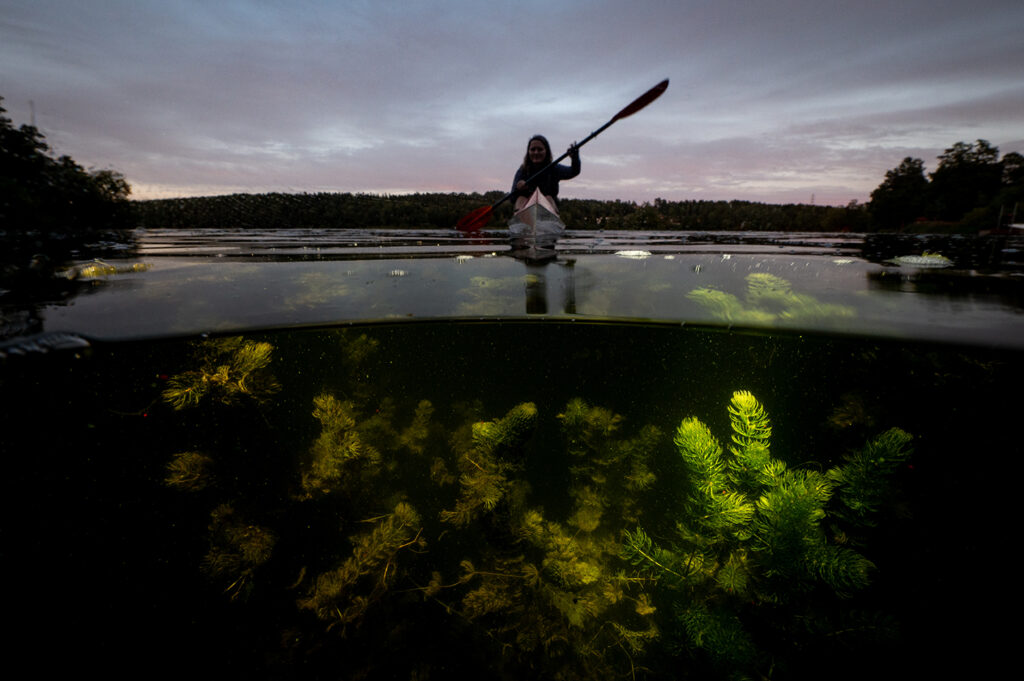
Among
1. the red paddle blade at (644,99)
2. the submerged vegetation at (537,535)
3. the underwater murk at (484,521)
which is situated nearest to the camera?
the submerged vegetation at (537,535)

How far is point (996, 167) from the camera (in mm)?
47562

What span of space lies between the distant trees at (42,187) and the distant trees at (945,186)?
6406 centimetres

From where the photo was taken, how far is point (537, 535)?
12.0 feet

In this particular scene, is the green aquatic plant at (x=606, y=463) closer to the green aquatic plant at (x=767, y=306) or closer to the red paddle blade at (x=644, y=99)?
the green aquatic plant at (x=767, y=306)

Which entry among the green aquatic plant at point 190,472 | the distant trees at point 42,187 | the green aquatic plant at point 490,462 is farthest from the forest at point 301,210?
the green aquatic plant at point 490,462

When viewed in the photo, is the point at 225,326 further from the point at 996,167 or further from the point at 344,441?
the point at 996,167

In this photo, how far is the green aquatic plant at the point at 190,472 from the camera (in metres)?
3.63

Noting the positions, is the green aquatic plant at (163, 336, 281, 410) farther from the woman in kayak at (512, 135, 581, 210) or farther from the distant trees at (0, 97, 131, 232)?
the distant trees at (0, 97, 131, 232)

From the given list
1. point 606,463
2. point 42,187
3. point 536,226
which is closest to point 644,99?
point 536,226

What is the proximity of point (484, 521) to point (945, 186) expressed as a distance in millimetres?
78401

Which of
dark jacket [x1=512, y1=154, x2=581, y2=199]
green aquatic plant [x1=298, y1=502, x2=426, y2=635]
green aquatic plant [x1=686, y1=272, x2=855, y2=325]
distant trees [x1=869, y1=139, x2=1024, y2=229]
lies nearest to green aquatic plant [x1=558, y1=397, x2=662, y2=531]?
green aquatic plant [x1=686, y1=272, x2=855, y2=325]

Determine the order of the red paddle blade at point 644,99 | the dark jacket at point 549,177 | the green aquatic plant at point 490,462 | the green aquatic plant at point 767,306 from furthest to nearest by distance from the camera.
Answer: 1. the dark jacket at point 549,177
2. the red paddle blade at point 644,99
3. the green aquatic plant at point 767,306
4. the green aquatic plant at point 490,462

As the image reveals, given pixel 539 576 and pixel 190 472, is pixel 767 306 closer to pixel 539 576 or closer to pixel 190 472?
pixel 539 576

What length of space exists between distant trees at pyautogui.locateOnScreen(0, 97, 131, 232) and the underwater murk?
272 inches
